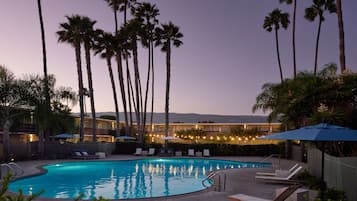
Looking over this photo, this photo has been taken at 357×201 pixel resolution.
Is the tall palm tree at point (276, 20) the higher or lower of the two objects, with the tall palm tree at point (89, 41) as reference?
higher

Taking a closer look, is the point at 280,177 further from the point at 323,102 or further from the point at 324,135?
the point at 324,135

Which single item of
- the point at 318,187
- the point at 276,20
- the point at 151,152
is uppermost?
the point at 276,20

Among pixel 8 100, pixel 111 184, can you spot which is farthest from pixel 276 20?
pixel 8 100

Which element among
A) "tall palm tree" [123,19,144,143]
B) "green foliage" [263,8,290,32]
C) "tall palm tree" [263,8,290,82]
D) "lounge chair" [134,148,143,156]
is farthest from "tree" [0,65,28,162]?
"green foliage" [263,8,290,32]

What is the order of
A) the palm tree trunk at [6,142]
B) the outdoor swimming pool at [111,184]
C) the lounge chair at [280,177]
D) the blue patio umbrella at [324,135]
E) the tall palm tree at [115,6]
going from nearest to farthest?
the blue patio umbrella at [324,135]
the outdoor swimming pool at [111,184]
the lounge chair at [280,177]
the palm tree trunk at [6,142]
the tall palm tree at [115,6]

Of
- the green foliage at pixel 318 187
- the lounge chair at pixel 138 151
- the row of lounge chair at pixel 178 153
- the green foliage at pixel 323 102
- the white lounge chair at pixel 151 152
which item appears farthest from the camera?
the white lounge chair at pixel 151 152

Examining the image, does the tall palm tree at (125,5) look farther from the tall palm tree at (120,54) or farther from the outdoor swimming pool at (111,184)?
the outdoor swimming pool at (111,184)

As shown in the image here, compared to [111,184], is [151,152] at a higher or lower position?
lower

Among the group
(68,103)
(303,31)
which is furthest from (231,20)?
(68,103)

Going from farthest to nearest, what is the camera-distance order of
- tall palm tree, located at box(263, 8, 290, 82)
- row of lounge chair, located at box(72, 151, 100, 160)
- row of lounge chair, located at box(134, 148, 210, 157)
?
tall palm tree, located at box(263, 8, 290, 82) < row of lounge chair, located at box(134, 148, 210, 157) < row of lounge chair, located at box(72, 151, 100, 160)

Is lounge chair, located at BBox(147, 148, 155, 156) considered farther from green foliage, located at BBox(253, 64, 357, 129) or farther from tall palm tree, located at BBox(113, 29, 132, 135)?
green foliage, located at BBox(253, 64, 357, 129)

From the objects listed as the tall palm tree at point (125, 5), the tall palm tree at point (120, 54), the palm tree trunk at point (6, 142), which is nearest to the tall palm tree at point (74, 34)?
the tall palm tree at point (120, 54)

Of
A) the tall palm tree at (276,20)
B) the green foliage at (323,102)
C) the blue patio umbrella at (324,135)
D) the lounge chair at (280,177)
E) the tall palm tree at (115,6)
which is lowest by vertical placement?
the lounge chair at (280,177)

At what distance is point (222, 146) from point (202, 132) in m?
16.5
